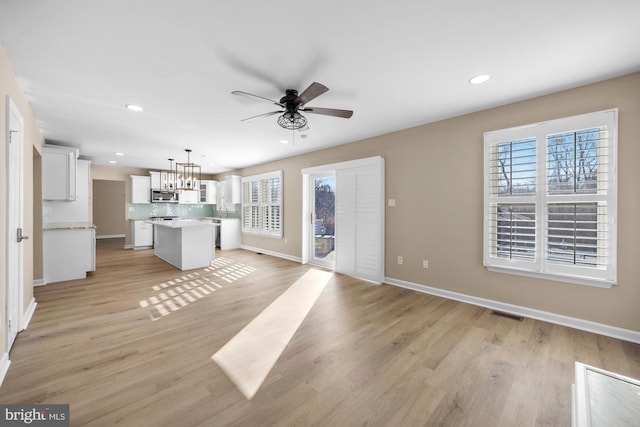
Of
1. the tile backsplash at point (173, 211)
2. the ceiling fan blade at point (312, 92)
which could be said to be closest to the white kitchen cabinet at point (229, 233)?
the tile backsplash at point (173, 211)

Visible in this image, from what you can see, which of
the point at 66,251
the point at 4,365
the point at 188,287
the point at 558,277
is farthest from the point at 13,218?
the point at 558,277

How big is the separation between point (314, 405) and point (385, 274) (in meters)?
2.94

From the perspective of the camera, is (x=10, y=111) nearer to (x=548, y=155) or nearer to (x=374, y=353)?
(x=374, y=353)

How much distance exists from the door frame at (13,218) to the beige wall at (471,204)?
13.6 feet

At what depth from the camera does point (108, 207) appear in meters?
10.3

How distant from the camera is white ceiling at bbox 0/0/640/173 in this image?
5.53ft

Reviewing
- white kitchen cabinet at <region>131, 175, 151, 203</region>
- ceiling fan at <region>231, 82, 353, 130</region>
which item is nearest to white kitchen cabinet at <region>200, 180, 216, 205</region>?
white kitchen cabinet at <region>131, 175, 151, 203</region>

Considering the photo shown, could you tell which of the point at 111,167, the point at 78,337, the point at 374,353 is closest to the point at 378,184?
the point at 374,353

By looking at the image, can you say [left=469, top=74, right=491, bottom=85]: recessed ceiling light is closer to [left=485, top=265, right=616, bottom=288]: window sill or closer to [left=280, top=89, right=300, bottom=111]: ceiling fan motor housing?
[left=280, top=89, right=300, bottom=111]: ceiling fan motor housing

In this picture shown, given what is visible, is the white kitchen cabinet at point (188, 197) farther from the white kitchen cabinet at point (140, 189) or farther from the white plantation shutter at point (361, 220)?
the white plantation shutter at point (361, 220)

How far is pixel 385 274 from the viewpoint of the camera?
4391mm

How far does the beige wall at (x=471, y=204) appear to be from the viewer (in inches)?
97.4

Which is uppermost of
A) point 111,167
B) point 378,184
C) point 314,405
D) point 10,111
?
point 111,167

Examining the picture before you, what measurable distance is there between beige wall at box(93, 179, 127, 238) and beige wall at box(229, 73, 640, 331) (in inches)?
390
